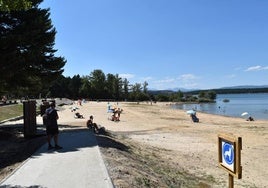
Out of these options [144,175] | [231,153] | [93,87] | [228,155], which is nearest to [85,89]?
[93,87]

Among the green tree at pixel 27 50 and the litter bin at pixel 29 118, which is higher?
the green tree at pixel 27 50

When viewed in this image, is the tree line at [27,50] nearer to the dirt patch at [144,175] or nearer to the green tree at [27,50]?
the green tree at [27,50]

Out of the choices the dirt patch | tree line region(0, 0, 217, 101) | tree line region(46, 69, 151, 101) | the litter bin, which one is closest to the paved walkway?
the dirt patch

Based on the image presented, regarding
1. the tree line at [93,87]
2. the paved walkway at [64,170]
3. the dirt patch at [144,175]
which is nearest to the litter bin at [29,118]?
the paved walkway at [64,170]

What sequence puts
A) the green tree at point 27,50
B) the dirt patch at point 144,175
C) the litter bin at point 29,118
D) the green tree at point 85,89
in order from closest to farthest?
1. the dirt patch at point 144,175
2. the litter bin at point 29,118
3. the green tree at point 27,50
4. the green tree at point 85,89

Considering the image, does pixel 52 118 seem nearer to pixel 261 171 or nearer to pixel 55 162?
pixel 55 162

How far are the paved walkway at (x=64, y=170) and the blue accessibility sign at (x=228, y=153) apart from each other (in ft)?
9.08

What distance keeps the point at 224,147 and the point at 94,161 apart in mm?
5362

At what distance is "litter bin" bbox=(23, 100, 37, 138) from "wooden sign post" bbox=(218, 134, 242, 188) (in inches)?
527

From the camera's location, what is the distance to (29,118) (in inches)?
764

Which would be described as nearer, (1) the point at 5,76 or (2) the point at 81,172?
(2) the point at 81,172

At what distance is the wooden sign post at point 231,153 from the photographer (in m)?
6.81

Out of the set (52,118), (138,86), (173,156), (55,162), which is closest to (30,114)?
(52,118)

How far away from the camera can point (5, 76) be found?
2236 centimetres
